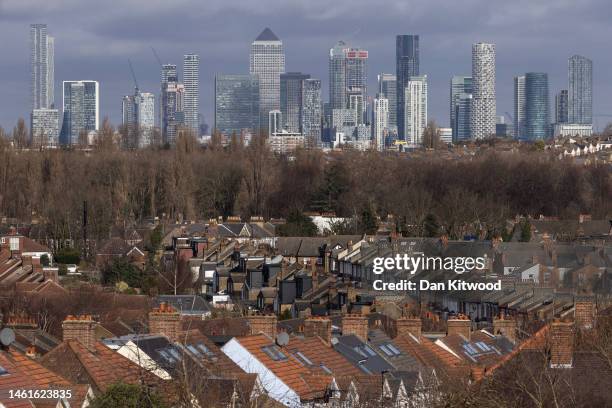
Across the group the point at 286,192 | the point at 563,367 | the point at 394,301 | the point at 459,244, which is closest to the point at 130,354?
the point at 563,367

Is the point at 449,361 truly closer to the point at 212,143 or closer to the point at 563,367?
the point at 563,367

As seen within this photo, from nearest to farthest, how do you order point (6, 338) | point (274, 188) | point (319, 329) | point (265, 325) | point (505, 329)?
point (6, 338) → point (265, 325) → point (319, 329) → point (505, 329) → point (274, 188)

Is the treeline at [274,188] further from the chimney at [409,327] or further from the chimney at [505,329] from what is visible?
the chimney at [409,327]

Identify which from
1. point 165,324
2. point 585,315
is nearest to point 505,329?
point 585,315

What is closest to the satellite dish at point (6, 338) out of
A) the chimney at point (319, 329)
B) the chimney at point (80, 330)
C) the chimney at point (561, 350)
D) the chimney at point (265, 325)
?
the chimney at point (80, 330)

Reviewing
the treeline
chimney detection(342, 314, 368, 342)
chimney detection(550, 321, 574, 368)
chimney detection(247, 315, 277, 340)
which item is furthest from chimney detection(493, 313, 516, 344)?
the treeline

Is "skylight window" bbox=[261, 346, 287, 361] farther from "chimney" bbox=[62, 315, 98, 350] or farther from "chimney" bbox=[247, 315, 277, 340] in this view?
"chimney" bbox=[62, 315, 98, 350]

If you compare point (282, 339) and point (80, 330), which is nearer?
point (80, 330)

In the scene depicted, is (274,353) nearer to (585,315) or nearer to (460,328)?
(460,328)
